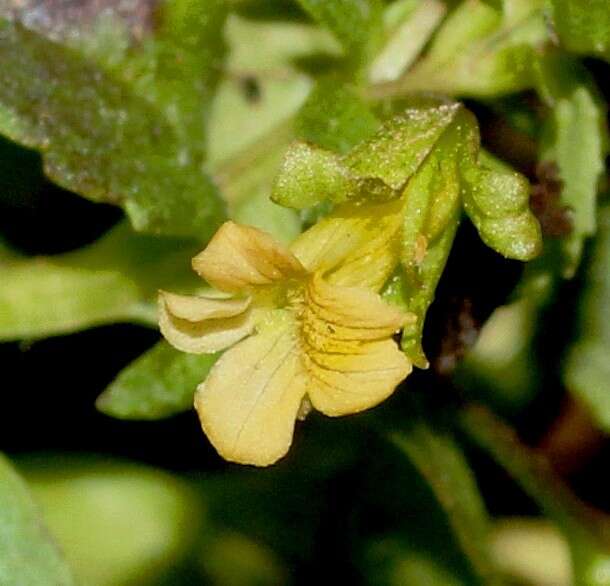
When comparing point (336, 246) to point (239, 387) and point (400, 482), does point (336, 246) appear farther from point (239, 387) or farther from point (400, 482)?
point (400, 482)

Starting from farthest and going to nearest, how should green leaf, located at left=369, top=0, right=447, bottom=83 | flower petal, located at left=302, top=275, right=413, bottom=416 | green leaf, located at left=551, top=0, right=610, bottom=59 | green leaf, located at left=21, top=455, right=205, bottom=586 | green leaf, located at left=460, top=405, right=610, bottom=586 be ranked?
green leaf, located at left=21, top=455, right=205, bottom=586
green leaf, located at left=460, top=405, right=610, bottom=586
green leaf, located at left=369, top=0, right=447, bottom=83
green leaf, located at left=551, top=0, right=610, bottom=59
flower petal, located at left=302, top=275, right=413, bottom=416

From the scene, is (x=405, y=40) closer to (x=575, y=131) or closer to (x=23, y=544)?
(x=575, y=131)

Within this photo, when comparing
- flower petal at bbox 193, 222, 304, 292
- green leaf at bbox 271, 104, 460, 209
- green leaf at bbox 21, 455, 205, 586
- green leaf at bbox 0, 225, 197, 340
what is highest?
green leaf at bbox 271, 104, 460, 209

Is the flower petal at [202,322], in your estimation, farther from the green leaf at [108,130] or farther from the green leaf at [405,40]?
the green leaf at [405,40]

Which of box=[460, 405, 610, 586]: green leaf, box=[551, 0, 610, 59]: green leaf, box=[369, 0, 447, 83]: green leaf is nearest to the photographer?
box=[551, 0, 610, 59]: green leaf

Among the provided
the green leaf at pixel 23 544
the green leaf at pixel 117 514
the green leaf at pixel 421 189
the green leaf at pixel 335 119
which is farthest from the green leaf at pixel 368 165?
the green leaf at pixel 117 514

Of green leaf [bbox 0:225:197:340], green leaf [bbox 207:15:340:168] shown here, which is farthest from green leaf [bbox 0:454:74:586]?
green leaf [bbox 207:15:340:168]

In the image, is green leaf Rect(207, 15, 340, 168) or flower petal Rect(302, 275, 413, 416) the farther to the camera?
green leaf Rect(207, 15, 340, 168)

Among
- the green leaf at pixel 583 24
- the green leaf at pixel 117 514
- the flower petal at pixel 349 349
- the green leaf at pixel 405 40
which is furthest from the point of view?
the green leaf at pixel 117 514

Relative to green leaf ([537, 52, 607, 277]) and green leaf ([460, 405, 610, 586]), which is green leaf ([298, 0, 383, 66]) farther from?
green leaf ([460, 405, 610, 586])
